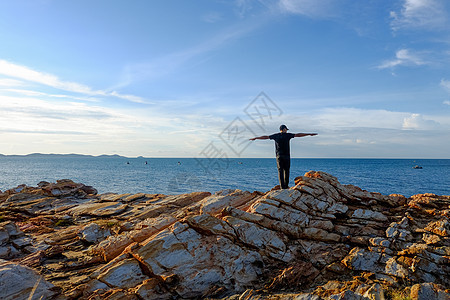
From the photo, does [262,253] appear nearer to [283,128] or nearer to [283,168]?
[283,168]

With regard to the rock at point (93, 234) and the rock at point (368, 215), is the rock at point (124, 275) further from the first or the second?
the rock at point (368, 215)

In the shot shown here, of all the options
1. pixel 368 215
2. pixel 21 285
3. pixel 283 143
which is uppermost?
pixel 283 143

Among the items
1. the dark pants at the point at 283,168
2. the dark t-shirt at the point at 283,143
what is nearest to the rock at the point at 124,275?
the dark pants at the point at 283,168

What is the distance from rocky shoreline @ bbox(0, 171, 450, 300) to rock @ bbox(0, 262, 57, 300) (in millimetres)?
29

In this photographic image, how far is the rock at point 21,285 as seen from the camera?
7980mm

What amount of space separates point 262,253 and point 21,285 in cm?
865

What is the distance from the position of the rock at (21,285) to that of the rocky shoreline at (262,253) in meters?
0.03

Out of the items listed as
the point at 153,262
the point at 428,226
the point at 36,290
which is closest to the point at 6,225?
the point at 36,290

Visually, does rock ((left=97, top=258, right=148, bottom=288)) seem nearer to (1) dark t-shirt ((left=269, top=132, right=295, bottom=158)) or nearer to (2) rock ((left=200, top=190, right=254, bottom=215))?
(2) rock ((left=200, top=190, right=254, bottom=215))

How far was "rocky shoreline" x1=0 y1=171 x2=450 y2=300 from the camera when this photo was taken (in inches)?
338

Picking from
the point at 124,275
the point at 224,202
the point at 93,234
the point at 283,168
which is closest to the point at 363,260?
the point at 283,168

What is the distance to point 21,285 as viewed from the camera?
826cm

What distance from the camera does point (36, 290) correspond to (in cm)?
826

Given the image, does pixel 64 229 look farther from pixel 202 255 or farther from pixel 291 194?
pixel 291 194
